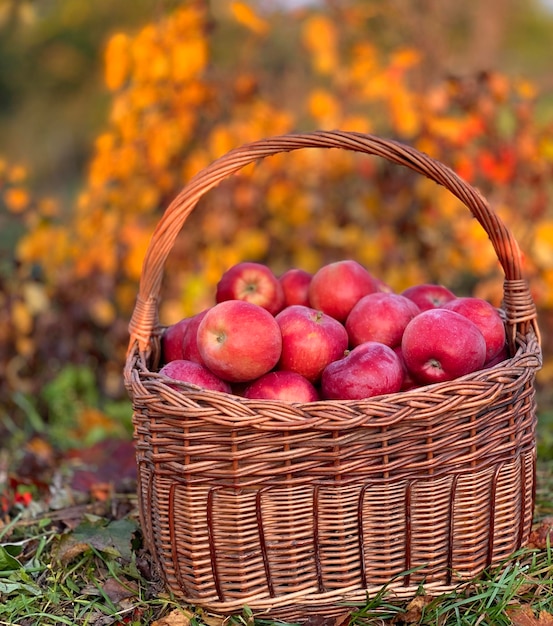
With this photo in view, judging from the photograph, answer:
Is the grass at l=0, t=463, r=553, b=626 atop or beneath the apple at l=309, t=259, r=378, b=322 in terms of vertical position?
beneath

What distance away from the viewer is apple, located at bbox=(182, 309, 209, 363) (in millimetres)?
1929

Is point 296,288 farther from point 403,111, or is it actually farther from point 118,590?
point 403,111

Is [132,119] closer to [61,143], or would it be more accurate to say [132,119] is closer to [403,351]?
[403,351]

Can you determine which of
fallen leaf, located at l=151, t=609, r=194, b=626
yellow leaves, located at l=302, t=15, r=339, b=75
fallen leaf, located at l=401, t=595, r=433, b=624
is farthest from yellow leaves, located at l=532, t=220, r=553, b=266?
fallen leaf, located at l=151, t=609, r=194, b=626

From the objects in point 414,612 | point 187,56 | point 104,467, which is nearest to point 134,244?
point 187,56

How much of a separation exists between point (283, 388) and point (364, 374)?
7.6 inches

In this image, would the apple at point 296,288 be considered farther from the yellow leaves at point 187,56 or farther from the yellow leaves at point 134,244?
the yellow leaves at point 187,56

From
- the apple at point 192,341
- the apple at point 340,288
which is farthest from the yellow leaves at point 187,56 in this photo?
the apple at point 192,341

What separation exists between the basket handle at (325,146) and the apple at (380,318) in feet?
0.90

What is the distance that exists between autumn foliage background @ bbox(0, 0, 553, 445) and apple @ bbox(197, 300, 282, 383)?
5.65 feet

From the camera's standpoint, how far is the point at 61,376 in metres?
3.91

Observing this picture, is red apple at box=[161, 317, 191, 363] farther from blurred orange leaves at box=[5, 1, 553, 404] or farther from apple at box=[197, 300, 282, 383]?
blurred orange leaves at box=[5, 1, 553, 404]

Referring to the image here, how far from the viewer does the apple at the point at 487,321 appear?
1.88 m

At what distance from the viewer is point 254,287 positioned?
2072 millimetres
